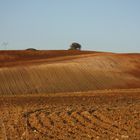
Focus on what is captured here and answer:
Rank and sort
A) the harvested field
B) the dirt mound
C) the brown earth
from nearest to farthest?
the harvested field → the brown earth → the dirt mound

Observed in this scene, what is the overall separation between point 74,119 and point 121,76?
32964 millimetres

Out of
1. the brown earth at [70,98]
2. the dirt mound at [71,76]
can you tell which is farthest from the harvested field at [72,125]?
the dirt mound at [71,76]

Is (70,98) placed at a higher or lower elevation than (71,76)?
lower

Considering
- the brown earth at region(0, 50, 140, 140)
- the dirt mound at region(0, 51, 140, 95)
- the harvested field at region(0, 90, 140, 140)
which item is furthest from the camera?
the dirt mound at region(0, 51, 140, 95)

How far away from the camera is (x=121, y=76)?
52.2m

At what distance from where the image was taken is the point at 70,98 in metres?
34.8

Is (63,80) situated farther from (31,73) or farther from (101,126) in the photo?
(101,126)

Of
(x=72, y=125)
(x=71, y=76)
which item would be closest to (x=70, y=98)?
(x=71, y=76)

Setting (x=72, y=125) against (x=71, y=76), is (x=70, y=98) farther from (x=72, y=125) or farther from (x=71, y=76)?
(x=72, y=125)

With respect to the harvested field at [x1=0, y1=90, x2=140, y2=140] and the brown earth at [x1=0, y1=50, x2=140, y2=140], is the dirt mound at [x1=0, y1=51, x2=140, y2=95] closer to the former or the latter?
the brown earth at [x1=0, y1=50, x2=140, y2=140]

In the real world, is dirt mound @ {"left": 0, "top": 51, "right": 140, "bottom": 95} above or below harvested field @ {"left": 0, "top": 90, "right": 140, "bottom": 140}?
above

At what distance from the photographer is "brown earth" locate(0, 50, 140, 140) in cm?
1684

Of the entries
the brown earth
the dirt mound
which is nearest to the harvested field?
the brown earth

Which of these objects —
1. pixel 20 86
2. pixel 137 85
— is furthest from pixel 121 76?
pixel 20 86
